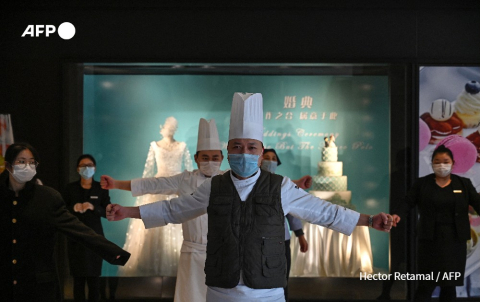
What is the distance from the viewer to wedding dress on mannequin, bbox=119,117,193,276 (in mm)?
6488

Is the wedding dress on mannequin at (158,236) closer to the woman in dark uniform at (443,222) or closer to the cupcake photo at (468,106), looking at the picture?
the woman in dark uniform at (443,222)

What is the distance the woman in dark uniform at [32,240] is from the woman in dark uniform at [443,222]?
2951 mm

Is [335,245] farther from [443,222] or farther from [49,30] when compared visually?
[49,30]

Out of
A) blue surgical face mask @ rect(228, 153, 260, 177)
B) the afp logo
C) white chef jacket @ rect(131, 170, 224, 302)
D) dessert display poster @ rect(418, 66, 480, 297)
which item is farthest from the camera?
the afp logo

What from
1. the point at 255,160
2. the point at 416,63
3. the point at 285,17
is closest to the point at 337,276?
the point at 416,63

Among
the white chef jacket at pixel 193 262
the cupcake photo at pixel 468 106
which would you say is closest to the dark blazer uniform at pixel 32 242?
the white chef jacket at pixel 193 262

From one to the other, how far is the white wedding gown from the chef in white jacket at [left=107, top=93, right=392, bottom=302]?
3007 mm

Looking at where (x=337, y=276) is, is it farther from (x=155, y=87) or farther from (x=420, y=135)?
(x=155, y=87)

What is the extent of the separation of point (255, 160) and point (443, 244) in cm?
276

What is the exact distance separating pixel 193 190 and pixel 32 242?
5.10 feet

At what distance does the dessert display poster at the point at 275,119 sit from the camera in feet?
21.2

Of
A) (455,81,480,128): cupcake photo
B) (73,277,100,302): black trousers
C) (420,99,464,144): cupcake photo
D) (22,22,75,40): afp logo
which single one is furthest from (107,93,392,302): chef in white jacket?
(22,22,75,40): afp logo

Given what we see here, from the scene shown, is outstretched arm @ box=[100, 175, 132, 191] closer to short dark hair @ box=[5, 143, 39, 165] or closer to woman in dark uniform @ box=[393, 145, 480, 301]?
short dark hair @ box=[5, 143, 39, 165]

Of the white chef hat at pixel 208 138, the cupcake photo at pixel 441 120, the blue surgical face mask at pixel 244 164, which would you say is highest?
the cupcake photo at pixel 441 120
